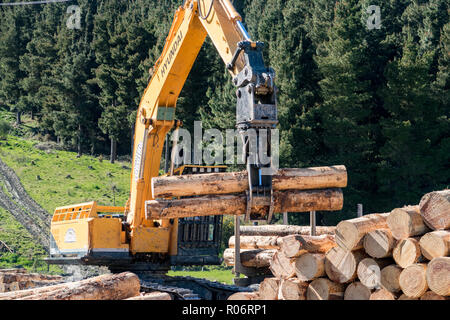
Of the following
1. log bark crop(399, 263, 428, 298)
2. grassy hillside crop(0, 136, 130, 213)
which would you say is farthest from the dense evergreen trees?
log bark crop(399, 263, 428, 298)

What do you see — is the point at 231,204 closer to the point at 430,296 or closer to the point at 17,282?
the point at 430,296

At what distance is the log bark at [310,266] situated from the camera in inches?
368

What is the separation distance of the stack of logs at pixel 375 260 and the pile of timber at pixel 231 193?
1021 millimetres

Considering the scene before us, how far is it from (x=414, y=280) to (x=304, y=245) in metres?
1.70

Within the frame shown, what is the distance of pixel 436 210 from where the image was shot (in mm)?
8680

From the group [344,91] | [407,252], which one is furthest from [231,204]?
[344,91]

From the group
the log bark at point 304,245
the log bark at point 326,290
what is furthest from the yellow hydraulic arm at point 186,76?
the log bark at point 326,290

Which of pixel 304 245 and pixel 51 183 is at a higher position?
pixel 51 183

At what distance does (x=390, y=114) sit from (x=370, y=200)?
4987 millimetres

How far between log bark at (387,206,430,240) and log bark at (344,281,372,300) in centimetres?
83

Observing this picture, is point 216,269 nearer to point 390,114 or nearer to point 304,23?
point 390,114

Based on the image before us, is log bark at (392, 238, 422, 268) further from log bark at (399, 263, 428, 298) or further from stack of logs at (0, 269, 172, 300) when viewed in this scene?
stack of logs at (0, 269, 172, 300)

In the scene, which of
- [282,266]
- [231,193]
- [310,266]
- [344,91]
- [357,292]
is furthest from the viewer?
[344,91]
